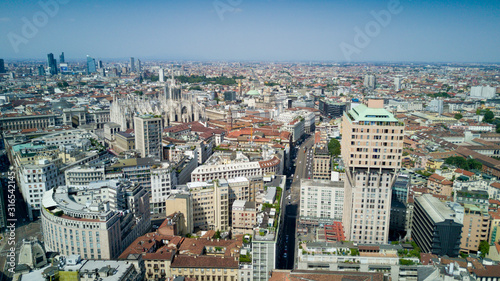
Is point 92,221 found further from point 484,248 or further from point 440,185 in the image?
point 440,185

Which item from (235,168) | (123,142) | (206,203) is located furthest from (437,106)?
(206,203)

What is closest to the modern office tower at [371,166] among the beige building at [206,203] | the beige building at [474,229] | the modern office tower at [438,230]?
the modern office tower at [438,230]

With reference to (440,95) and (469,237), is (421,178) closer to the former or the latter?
(469,237)

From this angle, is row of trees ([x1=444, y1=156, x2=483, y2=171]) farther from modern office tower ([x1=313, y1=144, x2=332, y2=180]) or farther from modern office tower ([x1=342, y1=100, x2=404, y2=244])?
modern office tower ([x1=342, y1=100, x2=404, y2=244])

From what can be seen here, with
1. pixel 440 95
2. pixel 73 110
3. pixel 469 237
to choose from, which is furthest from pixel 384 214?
pixel 440 95

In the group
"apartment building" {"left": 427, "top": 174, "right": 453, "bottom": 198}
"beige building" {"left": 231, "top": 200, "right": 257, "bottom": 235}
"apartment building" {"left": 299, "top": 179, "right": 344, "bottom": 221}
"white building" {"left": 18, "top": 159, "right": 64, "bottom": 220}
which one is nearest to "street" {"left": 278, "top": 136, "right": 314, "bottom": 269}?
"apartment building" {"left": 299, "top": 179, "right": 344, "bottom": 221}

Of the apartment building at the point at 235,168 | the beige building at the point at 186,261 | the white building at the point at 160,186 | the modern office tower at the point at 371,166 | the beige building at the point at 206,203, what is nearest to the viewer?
the beige building at the point at 186,261

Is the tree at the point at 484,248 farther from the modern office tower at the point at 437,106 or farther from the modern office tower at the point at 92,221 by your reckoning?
the modern office tower at the point at 437,106
